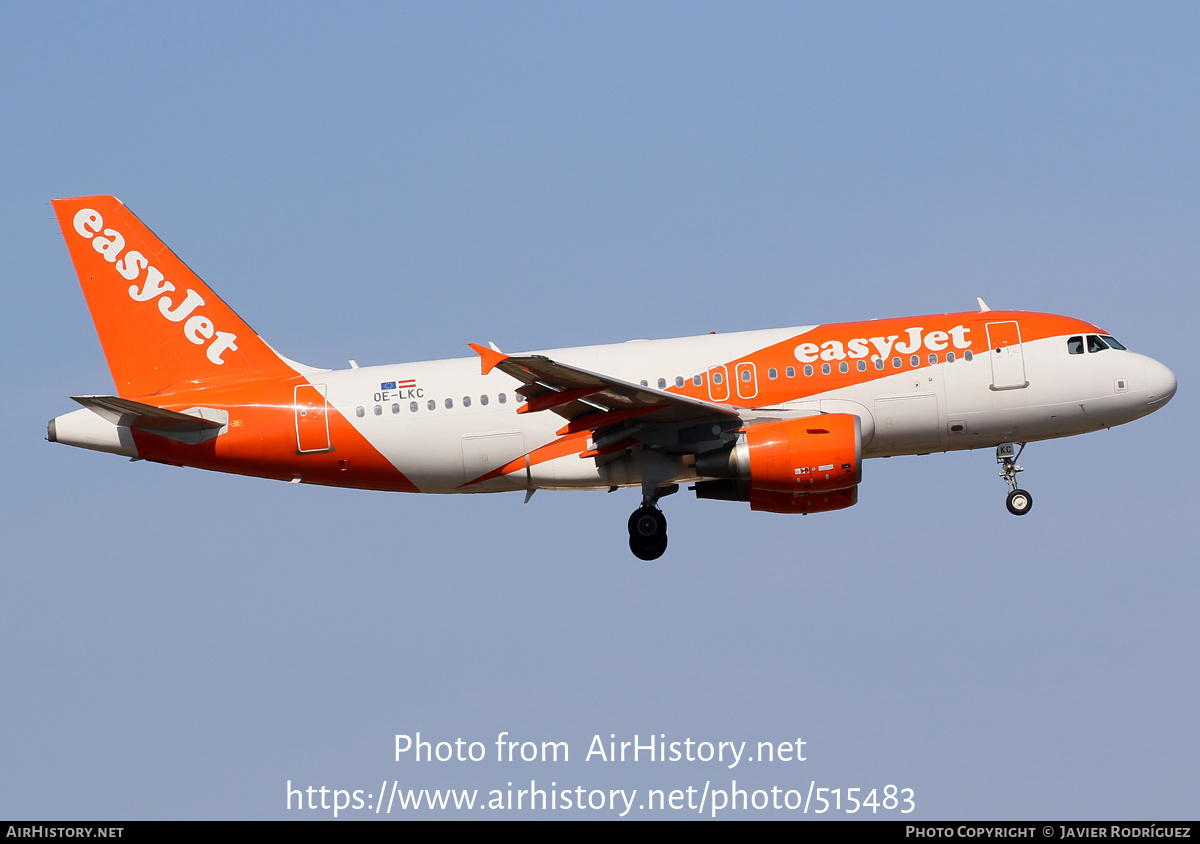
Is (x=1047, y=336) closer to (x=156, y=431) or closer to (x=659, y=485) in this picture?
(x=659, y=485)

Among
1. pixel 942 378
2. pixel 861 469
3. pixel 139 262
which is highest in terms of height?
pixel 139 262

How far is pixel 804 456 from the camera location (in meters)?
29.5

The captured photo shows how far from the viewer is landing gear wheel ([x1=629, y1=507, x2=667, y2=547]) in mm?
31547

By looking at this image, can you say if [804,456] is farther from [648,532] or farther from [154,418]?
[154,418]

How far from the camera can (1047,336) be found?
31.6 metres

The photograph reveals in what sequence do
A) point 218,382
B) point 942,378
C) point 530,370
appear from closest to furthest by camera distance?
point 530,370
point 942,378
point 218,382

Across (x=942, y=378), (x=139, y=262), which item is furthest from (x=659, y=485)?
(x=139, y=262)

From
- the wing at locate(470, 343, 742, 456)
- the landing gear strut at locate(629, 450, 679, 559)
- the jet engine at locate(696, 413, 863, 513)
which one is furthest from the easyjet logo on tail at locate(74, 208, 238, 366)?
the jet engine at locate(696, 413, 863, 513)

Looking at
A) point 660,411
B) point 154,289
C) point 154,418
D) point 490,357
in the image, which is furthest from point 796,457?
point 154,289

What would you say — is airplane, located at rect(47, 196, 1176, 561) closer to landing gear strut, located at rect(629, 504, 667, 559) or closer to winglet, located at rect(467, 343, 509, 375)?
landing gear strut, located at rect(629, 504, 667, 559)

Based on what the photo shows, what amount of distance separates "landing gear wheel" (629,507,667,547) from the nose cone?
11.5m

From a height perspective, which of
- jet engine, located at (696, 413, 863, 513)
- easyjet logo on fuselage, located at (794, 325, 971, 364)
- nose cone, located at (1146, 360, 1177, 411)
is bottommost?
jet engine, located at (696, 413, 863, 513)

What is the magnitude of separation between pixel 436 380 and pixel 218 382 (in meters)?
5.43

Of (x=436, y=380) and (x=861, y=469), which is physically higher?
(x=436, y=380)
